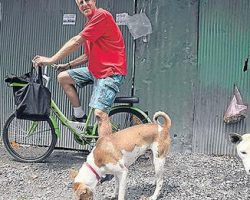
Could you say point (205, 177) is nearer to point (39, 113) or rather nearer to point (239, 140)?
point (239, 140)

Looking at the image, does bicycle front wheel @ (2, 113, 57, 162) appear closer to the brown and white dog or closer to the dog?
the brown and white dog

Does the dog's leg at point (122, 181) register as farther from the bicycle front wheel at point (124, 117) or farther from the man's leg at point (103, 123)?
the bicycle front wheel at point (124, 117)

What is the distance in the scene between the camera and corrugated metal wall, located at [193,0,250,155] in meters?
7.48

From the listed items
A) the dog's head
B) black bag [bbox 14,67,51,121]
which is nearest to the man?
black bag [bbox 14,67,51,121]

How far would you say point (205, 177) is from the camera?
6.75 metres

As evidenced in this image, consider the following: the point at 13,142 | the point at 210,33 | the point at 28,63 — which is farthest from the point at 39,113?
the point at 210,33

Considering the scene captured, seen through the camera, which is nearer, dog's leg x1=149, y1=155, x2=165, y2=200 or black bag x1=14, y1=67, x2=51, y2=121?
dog's leg x1=149, y1=155, x2=165, y2=200

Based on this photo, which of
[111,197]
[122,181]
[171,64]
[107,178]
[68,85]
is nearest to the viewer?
[122,181]

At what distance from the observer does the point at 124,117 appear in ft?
24.0

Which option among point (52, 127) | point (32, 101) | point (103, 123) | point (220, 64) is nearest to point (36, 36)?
point (52, 127)

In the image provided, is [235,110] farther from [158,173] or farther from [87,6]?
[87,6]

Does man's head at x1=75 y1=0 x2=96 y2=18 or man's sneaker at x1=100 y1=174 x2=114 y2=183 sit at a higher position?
man's head at x1=75 y1=0 x2=96 y2=18

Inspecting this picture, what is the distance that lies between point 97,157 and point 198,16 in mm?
3120

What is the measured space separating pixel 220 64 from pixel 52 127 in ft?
8.87
